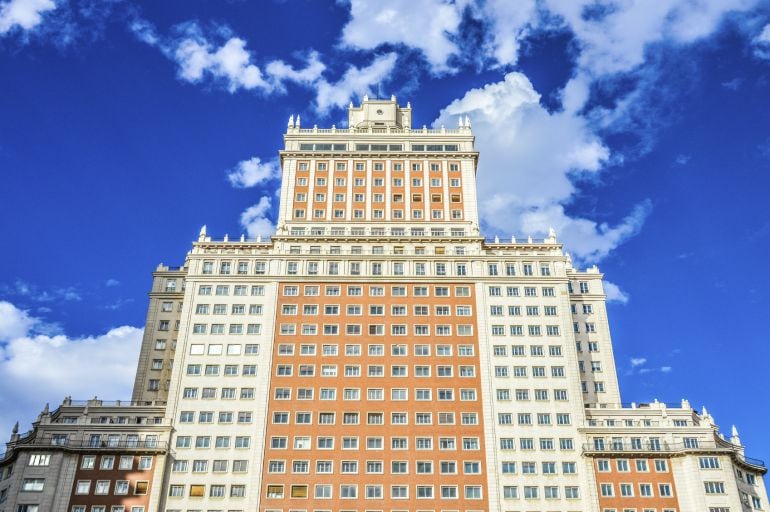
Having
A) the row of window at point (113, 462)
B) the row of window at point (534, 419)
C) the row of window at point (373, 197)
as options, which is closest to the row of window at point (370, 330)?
the row of window at point (534, 419)

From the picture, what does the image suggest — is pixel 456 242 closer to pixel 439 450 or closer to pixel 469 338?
pixel 469 338

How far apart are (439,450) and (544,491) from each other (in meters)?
13.0

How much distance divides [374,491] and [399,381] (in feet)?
46.3

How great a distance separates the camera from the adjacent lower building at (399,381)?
288 ft

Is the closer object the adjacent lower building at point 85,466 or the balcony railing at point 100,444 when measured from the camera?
the adjacent lower building at point 85,466

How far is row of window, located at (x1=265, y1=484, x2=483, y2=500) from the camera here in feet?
288

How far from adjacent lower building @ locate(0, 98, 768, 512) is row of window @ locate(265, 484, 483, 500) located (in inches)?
6.4

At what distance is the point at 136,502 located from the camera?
85.8 m

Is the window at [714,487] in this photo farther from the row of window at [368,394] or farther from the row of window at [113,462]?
the row of window at [113,462]

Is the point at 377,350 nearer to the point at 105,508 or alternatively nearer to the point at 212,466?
the point at 212,466

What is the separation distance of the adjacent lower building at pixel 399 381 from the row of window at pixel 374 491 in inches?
6.4

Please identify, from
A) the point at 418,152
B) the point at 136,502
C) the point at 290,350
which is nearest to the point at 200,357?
the point at 290,350

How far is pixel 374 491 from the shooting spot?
88.1 meters

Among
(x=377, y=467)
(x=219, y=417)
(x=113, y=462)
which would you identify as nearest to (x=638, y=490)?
(x=377, y=467)
